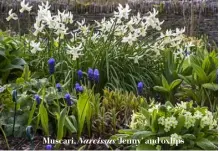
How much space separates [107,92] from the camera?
11.0 ft

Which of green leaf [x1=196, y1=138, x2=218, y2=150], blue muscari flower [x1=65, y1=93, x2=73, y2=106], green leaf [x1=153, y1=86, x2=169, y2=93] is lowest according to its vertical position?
green leaf [x1=196, y1=138, x2=218, y2=150]

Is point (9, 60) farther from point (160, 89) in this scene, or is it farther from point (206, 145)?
point (206, 145)

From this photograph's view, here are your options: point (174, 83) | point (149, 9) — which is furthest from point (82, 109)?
point (149, 9)

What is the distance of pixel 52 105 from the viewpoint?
9.98 ft

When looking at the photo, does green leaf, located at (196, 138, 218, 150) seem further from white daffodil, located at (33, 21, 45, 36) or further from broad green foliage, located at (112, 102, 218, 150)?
white daffodil, located at (33, 21, 45, 36)

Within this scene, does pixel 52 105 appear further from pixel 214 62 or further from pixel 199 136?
pixel 214 62

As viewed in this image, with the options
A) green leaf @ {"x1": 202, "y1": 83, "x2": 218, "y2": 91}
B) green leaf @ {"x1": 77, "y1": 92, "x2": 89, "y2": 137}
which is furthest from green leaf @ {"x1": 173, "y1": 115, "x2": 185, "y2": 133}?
green leaf @ {"x1": 202, "y1": 83, "x2": 218, "y2": 91}

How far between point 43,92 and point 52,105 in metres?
0.18

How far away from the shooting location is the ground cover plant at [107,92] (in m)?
2.60

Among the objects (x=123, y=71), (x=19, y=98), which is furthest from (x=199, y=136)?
(x=123, y=71)

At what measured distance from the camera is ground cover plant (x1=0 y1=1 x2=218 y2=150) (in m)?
2.60

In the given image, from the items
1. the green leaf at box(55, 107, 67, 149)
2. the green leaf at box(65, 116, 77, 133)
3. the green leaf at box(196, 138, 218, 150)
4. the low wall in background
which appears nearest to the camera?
the green leaf at box(196, 138, 218, 150)

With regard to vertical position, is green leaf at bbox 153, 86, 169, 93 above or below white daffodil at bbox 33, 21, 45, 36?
below

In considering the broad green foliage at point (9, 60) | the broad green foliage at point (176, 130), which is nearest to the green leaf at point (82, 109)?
the broad green foliage at point (176, 130)
